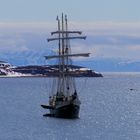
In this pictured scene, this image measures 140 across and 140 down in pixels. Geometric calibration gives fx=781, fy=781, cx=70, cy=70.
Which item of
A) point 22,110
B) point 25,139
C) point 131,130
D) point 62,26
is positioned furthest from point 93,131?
point 22,110

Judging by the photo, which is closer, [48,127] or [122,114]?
[48,127]

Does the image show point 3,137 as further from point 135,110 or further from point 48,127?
point 135,110

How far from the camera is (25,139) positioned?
234ft

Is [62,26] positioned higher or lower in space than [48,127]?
higher

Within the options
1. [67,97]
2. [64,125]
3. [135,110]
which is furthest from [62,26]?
[135,110]

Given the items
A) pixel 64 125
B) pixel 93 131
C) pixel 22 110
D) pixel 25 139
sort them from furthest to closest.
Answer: pixel 22 110, pixel 64 125, pixel 93 131, pixel 25 139

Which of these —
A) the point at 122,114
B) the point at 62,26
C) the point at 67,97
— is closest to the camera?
the point at 67,97

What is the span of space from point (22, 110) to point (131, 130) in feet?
118

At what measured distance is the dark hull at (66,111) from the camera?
90.2 metres

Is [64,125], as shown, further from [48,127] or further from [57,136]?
[57,136]

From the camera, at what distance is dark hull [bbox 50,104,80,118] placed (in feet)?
296

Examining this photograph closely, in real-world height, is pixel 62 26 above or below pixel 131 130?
above

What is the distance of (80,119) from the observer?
311ft

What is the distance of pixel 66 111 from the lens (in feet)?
298
